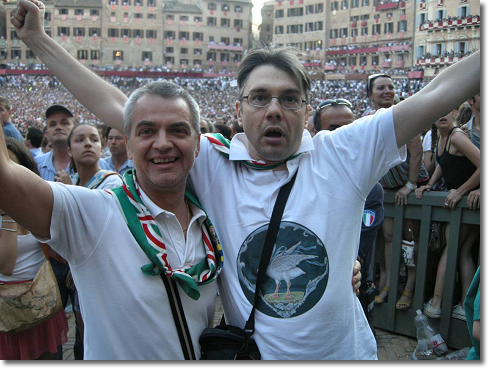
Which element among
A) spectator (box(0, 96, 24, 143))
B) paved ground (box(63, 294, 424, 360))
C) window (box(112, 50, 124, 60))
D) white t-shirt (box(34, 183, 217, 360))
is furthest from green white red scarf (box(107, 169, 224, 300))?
window (box(112, 50, 124, 60))

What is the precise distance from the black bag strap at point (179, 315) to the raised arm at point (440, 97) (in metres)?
1.02

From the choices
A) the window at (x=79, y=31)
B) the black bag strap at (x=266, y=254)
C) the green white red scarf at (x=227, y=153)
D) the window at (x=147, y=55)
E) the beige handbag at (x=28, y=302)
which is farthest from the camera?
the window at (x=147, y=55)

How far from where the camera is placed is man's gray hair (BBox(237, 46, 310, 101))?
1.98m

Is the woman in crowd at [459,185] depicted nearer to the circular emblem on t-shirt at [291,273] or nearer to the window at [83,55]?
the circular emblem on t-shirt at [291,273]

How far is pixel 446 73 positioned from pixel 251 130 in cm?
77

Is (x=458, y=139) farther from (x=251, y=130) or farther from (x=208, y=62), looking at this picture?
(x=208, y=62)

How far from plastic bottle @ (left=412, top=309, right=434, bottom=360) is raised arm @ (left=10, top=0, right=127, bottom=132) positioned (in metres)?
3.33

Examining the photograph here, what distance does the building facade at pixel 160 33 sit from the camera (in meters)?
51.4

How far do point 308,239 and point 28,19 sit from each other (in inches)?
60.7

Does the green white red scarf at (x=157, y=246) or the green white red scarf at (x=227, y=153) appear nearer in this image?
the green white red scarf at (x=157, y=246)

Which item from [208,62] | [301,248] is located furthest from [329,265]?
[208,62]

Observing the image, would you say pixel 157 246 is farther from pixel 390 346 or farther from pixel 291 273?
pixel 390 346

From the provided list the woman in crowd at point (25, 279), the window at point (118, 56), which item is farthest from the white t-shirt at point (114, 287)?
the window at point (118, 56)

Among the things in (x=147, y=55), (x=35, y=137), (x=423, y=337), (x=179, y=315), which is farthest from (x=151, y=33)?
(x=179, y=315)
